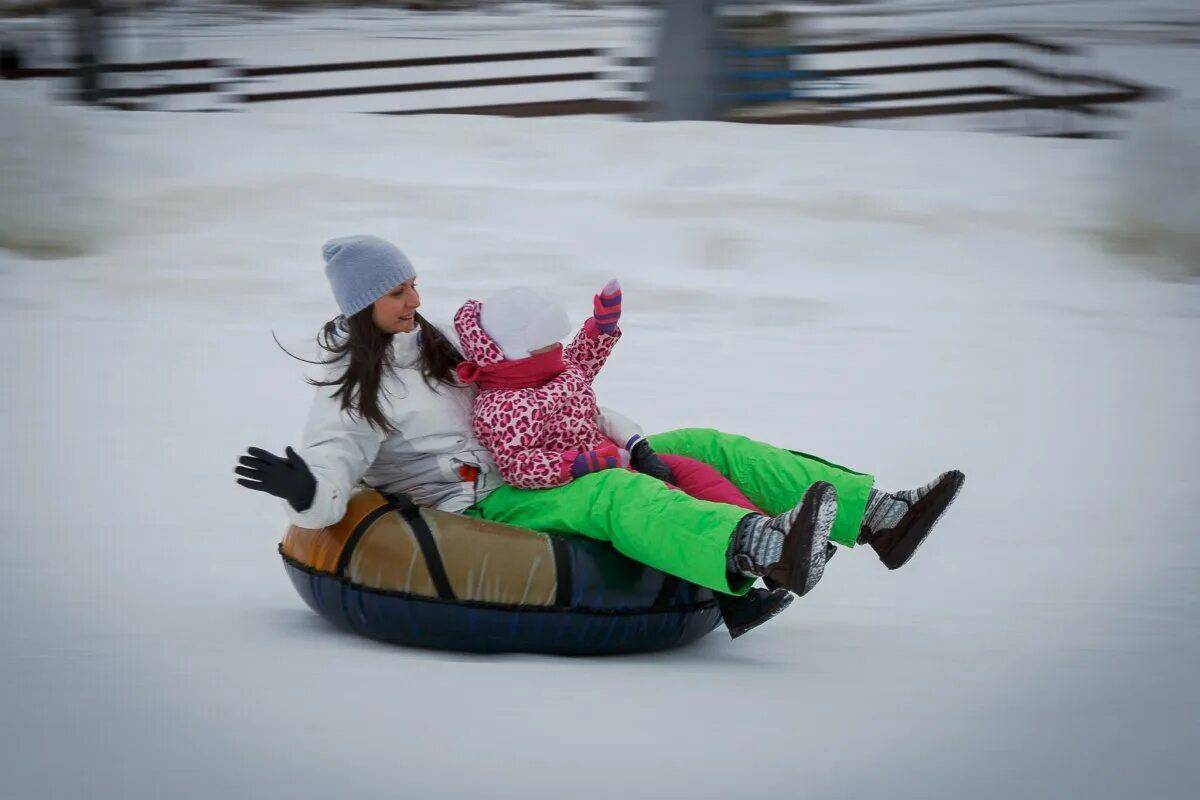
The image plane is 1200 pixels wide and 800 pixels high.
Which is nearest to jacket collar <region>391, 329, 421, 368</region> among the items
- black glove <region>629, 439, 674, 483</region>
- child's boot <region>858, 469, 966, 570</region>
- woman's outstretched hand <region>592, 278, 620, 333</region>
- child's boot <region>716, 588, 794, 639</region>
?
woman's outstretched hand <region>592, 278, 620, 333</region>

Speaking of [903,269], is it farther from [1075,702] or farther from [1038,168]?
[1075,702]

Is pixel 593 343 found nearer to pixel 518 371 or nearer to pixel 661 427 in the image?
pixel 518 371

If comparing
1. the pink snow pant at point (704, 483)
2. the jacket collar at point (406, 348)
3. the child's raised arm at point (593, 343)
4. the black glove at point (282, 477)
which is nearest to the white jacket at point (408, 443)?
the jacket collar at point (406, 348)

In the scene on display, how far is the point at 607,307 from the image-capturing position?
312 centimetres

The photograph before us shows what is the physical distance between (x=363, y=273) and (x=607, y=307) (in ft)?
1.90

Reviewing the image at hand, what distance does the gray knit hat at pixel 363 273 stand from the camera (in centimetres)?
288

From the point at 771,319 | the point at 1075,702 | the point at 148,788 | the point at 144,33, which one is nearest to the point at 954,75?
the point at 771,319

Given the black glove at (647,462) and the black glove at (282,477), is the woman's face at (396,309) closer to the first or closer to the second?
the black glove at (282,477)

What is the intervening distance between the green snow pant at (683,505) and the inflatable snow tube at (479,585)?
8cm

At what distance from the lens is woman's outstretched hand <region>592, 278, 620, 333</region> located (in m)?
3.10

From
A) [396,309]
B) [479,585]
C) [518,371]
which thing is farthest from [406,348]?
[479,585]

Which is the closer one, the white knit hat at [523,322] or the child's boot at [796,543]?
the child's boot at [796,543]

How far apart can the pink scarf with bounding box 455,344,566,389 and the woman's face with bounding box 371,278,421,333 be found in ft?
0.51

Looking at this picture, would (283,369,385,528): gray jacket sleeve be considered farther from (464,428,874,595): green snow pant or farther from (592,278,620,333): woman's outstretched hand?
(592,278,620,333): woman's outstretched hand
